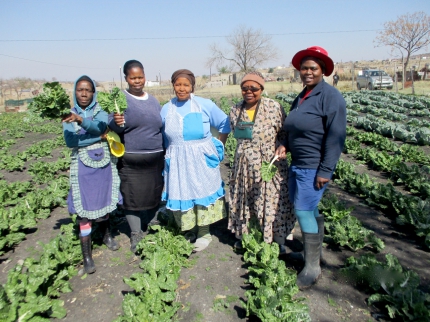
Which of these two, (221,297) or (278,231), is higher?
(278,231)

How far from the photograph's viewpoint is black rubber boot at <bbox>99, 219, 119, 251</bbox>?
3989 mm

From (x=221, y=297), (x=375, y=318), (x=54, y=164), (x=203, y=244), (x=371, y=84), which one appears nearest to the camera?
(x=375, y=318)

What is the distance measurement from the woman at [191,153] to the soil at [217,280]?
0.57 metres

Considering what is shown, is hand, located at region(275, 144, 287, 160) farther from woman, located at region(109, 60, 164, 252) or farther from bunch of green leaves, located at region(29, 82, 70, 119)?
bunch of green leaves, located at region(29, 82, 70, 119)

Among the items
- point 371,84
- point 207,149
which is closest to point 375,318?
point 207,149

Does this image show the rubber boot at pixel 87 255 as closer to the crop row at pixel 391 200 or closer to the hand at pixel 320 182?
the hand at pixel 320 182

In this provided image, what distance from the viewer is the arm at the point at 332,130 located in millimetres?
2646

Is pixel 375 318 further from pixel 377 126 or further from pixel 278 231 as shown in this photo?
pixel 377 126

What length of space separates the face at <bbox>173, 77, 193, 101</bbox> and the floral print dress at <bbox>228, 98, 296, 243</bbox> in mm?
539

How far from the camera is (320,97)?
2732 millimetres

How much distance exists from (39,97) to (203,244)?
93.2 inches

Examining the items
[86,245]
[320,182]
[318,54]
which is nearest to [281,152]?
[320,182]

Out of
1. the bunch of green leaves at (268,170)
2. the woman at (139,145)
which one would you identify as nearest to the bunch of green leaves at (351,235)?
the bunch of green leaves at (268,170)

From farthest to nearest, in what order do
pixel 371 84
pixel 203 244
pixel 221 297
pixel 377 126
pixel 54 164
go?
pixel 371 84 < pixel 377 126 < pixel 54 164 < pixel 203 244 < pixel 221 297
